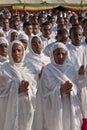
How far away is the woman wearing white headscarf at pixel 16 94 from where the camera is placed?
20.0 ft

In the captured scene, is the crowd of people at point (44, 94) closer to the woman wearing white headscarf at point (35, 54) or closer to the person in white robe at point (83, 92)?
the person in white robe at point (83, 92)

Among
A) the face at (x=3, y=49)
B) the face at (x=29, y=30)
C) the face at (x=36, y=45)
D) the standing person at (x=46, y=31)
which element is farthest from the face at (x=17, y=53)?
the face at (x=29, y=30)

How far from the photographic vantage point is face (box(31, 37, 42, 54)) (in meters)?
7.28

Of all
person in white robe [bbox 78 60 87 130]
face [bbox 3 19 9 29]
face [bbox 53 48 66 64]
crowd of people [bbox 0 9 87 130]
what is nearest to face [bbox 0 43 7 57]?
crowd of people [bbox 0 9 87 130]

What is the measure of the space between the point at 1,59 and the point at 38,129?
1.51 metres

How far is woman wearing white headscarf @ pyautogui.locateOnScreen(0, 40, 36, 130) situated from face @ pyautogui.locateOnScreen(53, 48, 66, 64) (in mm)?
486

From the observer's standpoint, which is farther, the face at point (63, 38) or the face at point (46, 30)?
the face at point (46, 30)

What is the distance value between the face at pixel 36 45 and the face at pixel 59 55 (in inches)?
50.6

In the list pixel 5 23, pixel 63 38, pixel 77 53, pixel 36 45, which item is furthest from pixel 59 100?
pixel 5 23

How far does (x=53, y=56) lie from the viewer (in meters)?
6.04

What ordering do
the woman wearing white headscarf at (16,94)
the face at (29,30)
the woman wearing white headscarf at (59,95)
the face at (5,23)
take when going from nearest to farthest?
1. the woman wearing white headscarf at (59,95)
2. the woman wearing white headscarf at (16,94)
3. the face at (29,30)
4. the face at (5,23)

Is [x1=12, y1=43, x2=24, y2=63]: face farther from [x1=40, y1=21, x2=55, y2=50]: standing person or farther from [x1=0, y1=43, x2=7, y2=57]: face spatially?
[x1=40, y1=21, x2=55, y2=50]: standing person

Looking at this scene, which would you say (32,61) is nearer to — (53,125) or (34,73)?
(34,73)

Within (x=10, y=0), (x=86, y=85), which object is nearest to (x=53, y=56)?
(x=86, y=85)
